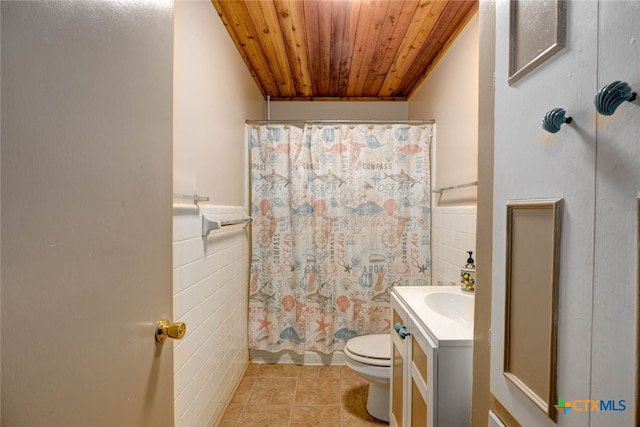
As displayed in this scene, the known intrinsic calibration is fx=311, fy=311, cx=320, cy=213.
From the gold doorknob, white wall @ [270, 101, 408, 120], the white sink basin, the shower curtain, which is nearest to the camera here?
the gold doorknob

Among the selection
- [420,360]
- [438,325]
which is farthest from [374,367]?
[438,325]

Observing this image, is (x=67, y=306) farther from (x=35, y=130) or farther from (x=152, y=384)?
(x=152, y=384)

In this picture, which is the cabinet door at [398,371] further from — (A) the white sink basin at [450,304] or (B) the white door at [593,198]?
(B) the white door at [593,198]

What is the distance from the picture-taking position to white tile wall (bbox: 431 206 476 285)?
1.77 m

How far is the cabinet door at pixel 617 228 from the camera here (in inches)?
14.5

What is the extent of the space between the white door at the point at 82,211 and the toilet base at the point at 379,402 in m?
1.51

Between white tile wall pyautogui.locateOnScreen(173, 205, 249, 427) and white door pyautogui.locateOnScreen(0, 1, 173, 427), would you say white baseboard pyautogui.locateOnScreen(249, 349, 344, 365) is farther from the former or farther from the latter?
white door pyautogui.locateOnScreen(0, 1, 173, 427)

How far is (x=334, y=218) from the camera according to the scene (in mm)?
2447

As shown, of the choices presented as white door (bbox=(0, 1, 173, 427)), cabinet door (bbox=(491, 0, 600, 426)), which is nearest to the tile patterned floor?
white door (bbox=(0, 1, 173, 427))

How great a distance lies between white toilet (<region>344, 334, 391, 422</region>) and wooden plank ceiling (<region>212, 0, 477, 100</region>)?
1.97 meters

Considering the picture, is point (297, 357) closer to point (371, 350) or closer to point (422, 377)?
point (371, 350)

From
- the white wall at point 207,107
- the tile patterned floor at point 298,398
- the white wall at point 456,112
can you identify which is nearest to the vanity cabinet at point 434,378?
the tile patterned floor at point 298,398

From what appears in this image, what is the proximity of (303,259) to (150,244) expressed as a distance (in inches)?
71.8

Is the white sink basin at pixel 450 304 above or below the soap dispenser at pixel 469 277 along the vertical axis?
below
